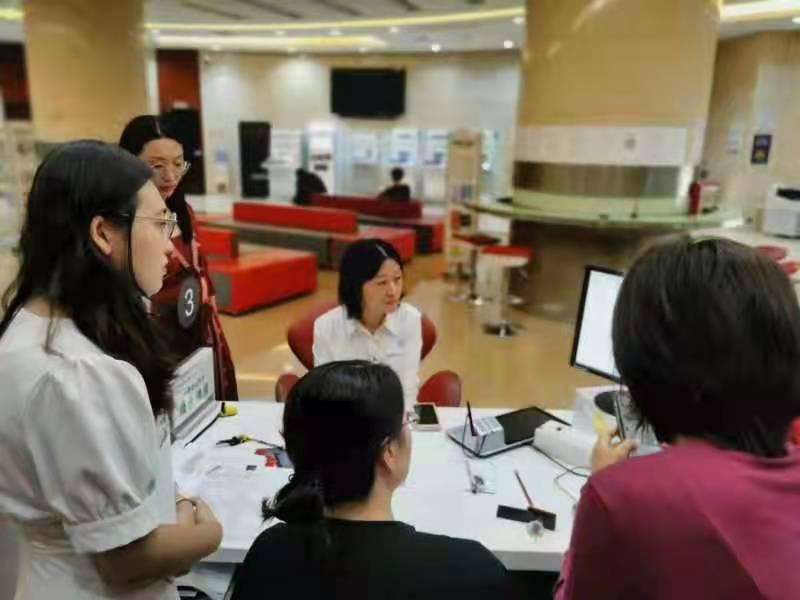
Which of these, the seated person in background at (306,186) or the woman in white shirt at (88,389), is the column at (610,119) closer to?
the woman in white shirt at (88,389)

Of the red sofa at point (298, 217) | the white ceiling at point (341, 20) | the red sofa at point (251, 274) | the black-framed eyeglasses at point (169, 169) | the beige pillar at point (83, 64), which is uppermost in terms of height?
the white ceiling at point (341, 20)

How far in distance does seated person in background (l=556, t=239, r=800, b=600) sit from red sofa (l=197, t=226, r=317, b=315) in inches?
205

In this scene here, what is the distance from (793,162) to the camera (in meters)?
10.3

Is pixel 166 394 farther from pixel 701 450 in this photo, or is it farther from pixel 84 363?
pixel 701 450

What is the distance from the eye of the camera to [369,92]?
42.8 feet

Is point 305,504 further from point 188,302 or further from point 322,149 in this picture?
point 322,149

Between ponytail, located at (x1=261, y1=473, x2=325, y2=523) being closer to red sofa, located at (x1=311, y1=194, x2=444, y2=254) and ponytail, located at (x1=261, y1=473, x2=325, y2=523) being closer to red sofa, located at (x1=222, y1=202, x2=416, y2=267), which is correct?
red sofa, located at (x1=222, y1=202, x2=416, y2=267)

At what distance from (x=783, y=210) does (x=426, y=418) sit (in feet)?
33.3

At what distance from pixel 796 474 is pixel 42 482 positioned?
1.01 meters

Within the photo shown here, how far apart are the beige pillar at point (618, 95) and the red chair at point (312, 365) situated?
11.7 feet

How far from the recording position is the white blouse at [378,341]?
2.62 m

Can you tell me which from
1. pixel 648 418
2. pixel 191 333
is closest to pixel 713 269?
pixel 648 418

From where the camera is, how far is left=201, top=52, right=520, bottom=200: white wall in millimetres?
12469

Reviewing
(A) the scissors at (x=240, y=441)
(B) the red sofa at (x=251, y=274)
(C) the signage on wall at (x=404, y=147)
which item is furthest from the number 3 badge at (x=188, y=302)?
(C) the signage on wall at (x=404, y=147)
